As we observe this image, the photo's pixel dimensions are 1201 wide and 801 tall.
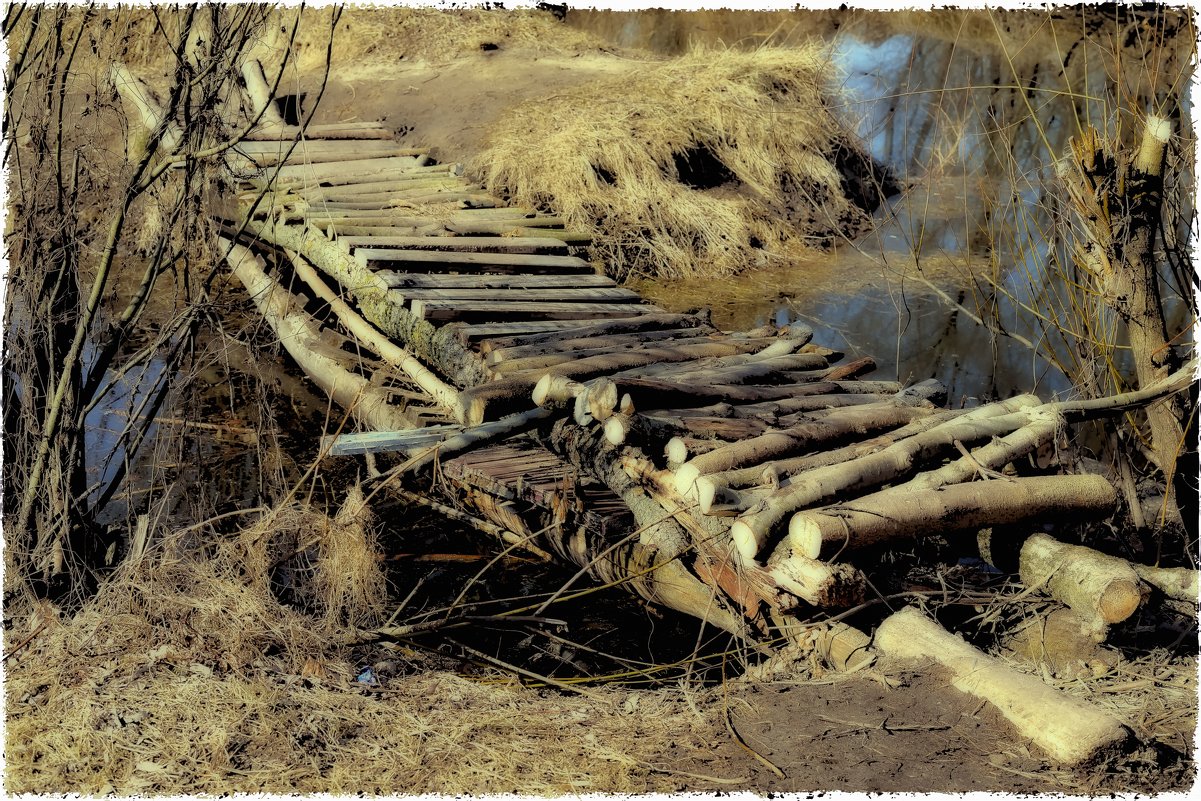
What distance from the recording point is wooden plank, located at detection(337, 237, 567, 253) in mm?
8070

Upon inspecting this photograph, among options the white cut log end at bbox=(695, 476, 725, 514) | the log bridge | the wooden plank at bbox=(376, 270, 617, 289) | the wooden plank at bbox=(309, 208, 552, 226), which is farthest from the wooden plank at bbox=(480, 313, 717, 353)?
the wooden plank at bbox=(309, 208, 552, 226)

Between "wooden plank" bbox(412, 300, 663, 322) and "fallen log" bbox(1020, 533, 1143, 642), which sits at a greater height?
"wooden plank" bbox(412, 300, 663, 322)

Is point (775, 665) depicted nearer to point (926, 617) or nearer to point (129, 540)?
point (926, 617)

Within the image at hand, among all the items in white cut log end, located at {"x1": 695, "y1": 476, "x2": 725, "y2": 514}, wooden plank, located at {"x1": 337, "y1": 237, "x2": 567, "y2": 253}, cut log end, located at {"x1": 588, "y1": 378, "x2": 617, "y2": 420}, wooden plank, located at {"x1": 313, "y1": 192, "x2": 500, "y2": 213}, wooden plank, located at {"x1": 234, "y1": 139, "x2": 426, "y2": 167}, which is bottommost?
white cut log end, located at {"x1": 695, "y1": 476, "x2": 725, "y2": 514}

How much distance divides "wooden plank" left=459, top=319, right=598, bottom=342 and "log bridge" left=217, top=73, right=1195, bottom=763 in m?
0.02

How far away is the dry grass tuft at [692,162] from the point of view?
10359 mm

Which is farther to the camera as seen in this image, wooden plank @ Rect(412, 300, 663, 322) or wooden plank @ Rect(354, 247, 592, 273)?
wooden plank @ Rect(354, 247, 592, 273)

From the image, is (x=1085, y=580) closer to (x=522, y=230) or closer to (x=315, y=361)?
(x=315, y=361)

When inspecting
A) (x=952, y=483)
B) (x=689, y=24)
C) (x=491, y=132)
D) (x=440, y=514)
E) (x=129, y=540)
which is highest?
(x=689, y=24)

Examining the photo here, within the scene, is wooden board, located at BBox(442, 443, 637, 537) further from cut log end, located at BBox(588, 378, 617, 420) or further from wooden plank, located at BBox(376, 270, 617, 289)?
wooden plank, located at BBox(376, 270, 617, 289)

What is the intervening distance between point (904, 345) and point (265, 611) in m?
6.36

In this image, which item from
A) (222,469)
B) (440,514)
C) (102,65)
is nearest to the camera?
(102,65)

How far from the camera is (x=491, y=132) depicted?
11.2 m

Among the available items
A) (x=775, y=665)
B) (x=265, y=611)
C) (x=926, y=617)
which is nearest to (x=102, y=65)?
(x=265, y=611)
